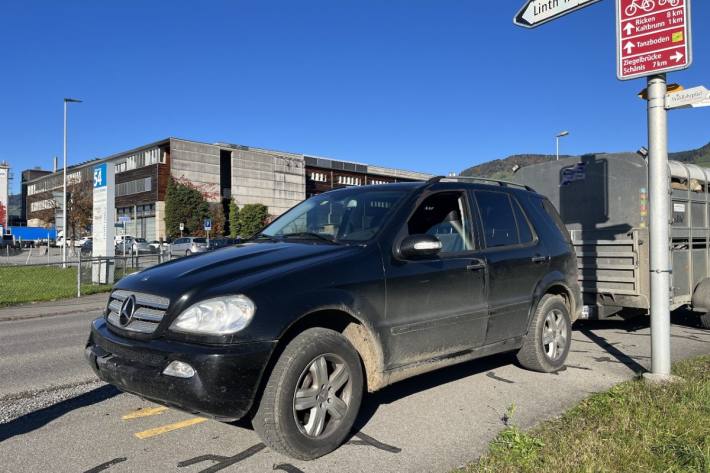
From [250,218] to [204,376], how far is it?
63.9 m

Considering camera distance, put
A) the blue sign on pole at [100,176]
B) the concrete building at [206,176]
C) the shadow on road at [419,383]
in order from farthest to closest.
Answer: the concrete building at [206,176] → the blue sign on pole at [100,176] → the shadow on road at [419,383]

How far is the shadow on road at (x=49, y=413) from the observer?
4141 millimetres

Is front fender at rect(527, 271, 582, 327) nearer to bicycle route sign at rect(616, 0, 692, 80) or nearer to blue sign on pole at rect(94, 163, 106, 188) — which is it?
bicycle route sign at rect(616, 0, 692, 80)

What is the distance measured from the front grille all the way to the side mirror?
5.54ft

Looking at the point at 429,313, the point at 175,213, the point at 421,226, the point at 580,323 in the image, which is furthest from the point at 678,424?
the point at 175,213

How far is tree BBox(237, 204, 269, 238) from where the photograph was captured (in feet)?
214

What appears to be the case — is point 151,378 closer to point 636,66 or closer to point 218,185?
point 636,66

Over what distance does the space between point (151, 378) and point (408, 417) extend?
2.03 metres

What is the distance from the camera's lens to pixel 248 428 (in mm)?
4070

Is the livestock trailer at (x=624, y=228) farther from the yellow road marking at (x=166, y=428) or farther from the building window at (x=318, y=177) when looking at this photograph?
the building window at (x=318, y=177)

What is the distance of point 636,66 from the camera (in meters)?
5.46

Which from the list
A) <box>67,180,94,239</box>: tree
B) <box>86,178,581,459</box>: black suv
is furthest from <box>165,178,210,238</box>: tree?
<box>86,178,581,459</box>: black suv

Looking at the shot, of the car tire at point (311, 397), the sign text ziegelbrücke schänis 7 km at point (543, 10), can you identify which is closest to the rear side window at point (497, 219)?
the car tire at point (311, 397)

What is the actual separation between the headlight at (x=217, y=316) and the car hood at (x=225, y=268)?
93 mm
